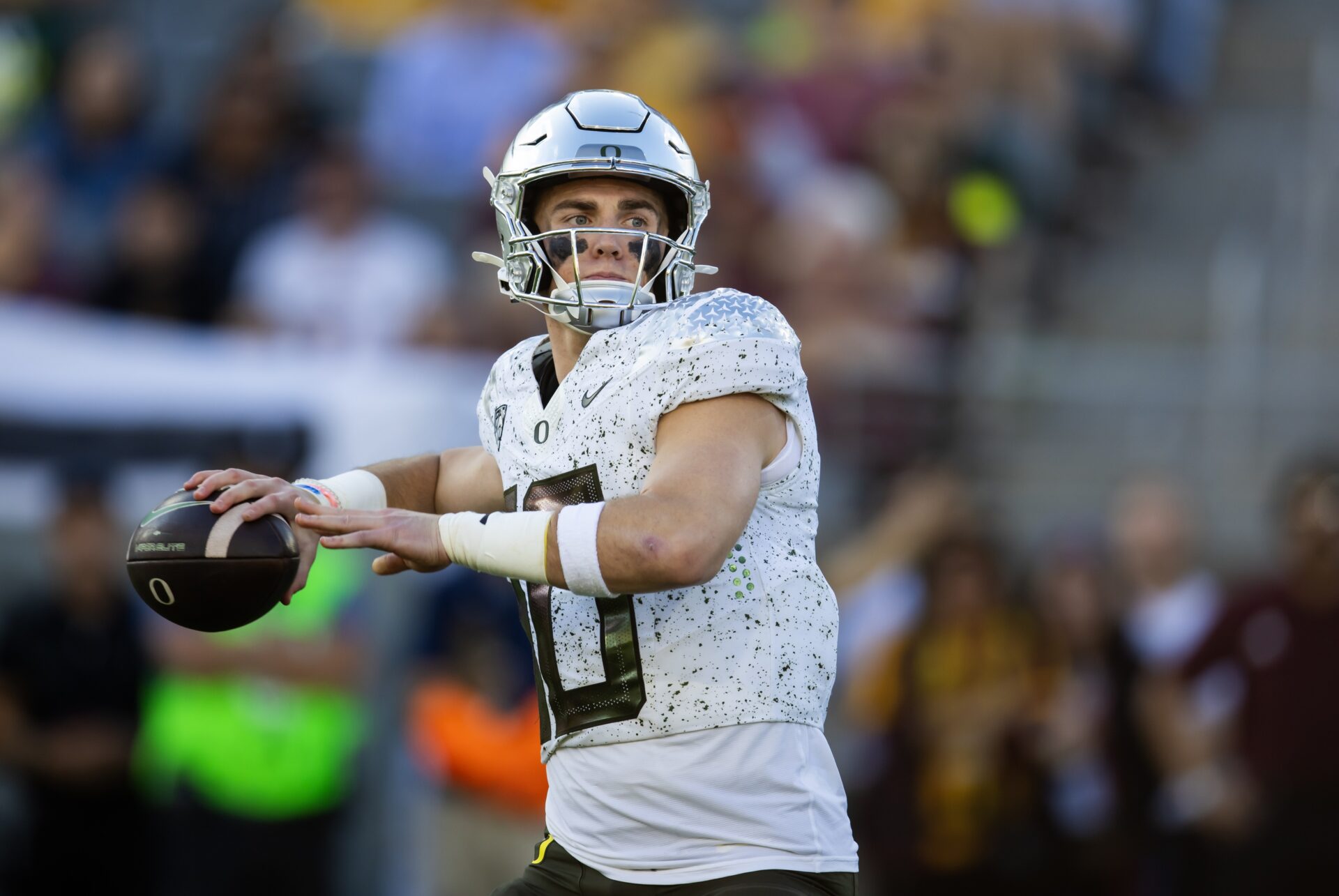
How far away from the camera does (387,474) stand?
391 cm

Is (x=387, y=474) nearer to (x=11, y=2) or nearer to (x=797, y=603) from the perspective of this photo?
(x=797, y=603)

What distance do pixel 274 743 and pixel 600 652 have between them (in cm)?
423

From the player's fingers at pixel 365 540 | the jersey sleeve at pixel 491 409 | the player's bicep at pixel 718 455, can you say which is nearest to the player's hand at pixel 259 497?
the player's fingers at pixel 365 540

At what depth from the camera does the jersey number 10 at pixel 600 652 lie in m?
3.26

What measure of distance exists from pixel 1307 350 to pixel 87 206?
6185 mm

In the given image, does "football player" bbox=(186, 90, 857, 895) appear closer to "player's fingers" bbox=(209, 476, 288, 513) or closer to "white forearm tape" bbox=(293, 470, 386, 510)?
"player's fingers" bbox=(209, 476, 288, 513)

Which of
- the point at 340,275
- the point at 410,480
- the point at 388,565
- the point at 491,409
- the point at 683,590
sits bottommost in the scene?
the point at 683,590

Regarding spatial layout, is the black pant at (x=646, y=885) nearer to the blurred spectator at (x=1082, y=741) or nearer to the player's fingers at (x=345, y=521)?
the player's fingers at (x=345, y=521)

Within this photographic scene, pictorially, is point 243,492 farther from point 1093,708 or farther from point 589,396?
point 1093,708

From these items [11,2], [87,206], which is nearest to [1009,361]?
[87,206]

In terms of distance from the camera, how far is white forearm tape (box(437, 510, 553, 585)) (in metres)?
3.03

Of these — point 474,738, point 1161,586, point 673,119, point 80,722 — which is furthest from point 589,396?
point 673,119

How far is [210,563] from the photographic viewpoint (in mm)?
3221

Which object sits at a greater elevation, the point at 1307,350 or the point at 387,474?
the point at 1307,350
